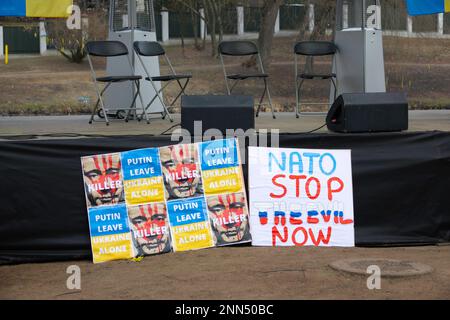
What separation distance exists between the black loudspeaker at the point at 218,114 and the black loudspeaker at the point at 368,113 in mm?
863

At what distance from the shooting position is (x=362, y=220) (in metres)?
8.38

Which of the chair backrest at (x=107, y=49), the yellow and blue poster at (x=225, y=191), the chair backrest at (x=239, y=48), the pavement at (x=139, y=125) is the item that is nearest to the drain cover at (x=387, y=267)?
the yellow and blue poster at (x=225, y=191)

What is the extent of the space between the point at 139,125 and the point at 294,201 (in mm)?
3178

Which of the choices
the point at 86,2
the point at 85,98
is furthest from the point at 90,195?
the point at 86,2

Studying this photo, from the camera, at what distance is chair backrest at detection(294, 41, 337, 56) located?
12.0 meters

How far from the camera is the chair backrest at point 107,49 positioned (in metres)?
11.4

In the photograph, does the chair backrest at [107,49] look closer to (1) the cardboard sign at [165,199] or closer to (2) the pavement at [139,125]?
(2) the pavement at [139,125]

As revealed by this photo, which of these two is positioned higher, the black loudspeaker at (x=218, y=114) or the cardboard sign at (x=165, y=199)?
the black loudspeaker at (x=218, y=114)

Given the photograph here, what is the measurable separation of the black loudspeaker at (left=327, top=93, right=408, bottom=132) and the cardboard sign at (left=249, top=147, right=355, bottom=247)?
0.48 meters

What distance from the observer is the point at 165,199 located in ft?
26.6

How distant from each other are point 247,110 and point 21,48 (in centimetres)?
2763

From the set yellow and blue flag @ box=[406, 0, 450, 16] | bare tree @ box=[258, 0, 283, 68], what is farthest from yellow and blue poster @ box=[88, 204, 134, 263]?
bare tree @ box=[258, 0, 283, 68]

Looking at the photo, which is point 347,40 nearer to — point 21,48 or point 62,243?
point 62,243

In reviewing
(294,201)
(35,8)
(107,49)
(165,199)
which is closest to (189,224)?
(165,199)
